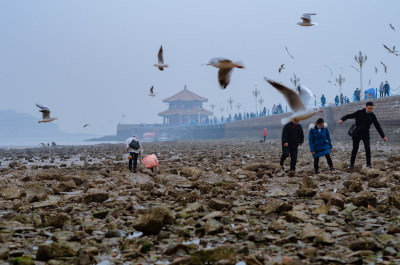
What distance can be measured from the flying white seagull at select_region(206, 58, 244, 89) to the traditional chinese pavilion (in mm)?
94351

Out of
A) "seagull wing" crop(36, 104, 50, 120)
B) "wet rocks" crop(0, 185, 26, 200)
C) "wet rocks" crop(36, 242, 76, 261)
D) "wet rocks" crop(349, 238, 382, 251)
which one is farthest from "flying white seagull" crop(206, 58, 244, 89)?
"seagull wing" crop(36, 104, 50, 120)

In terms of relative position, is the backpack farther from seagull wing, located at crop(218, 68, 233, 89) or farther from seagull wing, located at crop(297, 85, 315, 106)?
seagull wing, located at crop(297, 85, 315, 106)

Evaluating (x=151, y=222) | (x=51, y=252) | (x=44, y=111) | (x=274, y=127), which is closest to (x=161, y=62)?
(x=44, y=111)

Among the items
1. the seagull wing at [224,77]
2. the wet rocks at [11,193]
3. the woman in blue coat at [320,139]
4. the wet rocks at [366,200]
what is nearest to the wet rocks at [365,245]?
the wet rocks at [366,200]

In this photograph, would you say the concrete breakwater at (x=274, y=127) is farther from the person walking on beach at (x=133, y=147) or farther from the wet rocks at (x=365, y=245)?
the wet rocks at (x=365, y=245)

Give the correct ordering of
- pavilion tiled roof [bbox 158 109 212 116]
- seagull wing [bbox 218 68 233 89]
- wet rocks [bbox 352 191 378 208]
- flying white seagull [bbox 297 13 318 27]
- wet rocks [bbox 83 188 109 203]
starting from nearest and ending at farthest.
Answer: wet rocks [bbox 352 191 378 208]
seagull wing [bbox 218 68 233 89]
wet rocks [bbox 83 188 109 203]
flying white seagull [bbox 297 13 318 27]
pavilion tiled roof [bbox 158 109 212 116]

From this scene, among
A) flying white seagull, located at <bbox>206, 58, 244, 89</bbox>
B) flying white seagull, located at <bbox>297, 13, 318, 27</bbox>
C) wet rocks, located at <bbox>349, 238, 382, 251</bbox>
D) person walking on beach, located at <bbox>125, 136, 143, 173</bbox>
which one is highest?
flying white seagull, located at <bbox>297, 13, 318, 27</bbox>

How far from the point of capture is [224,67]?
521 cm

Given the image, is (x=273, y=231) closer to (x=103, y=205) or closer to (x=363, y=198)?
(x=363, y=198)

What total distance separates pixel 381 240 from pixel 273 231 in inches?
41.0

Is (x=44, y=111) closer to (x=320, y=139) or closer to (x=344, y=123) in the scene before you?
(x=320, y=139)

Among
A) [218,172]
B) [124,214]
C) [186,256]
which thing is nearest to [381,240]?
[186,256]

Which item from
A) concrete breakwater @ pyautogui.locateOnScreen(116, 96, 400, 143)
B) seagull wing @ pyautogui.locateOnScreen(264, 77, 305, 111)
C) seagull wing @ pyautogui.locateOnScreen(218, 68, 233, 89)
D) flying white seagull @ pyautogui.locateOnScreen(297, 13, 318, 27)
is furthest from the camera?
concrete breakwater @ pyautogui.locateOnScreen(116, 96, 400, 143)

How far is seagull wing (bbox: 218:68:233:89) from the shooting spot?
5.17m
